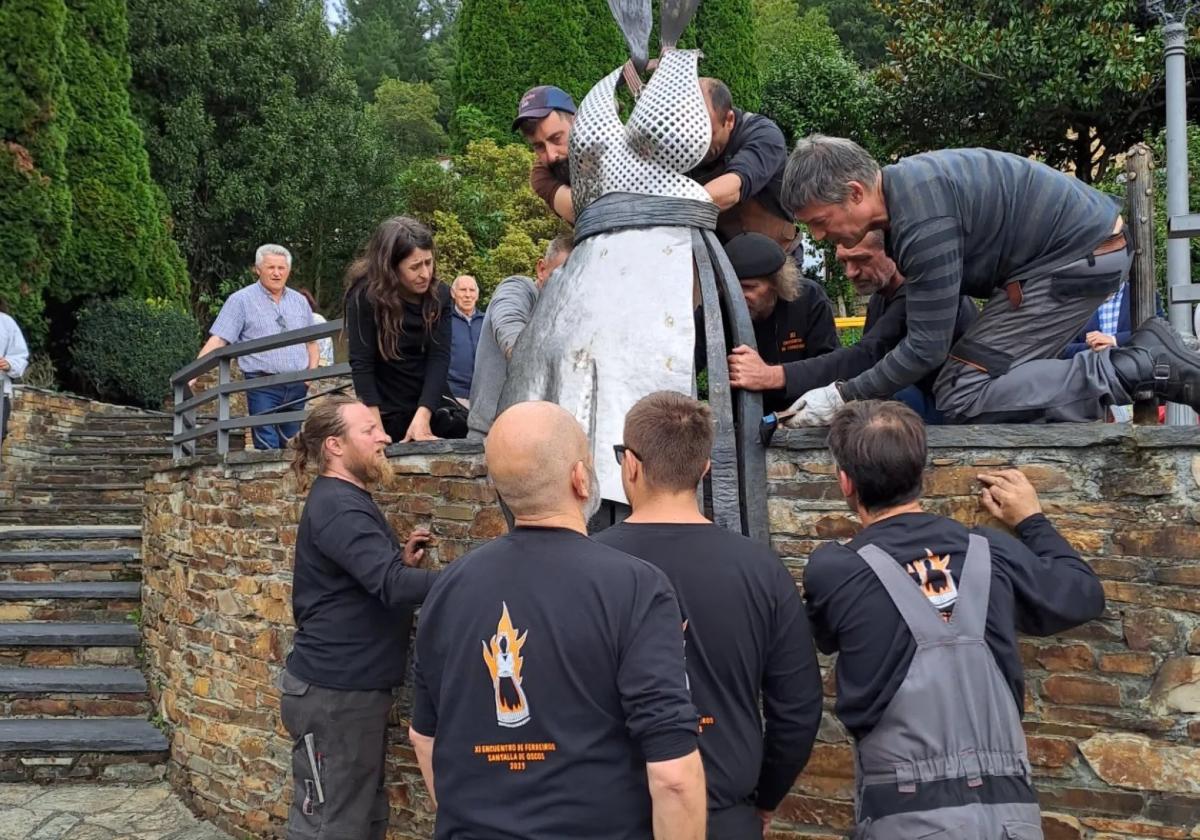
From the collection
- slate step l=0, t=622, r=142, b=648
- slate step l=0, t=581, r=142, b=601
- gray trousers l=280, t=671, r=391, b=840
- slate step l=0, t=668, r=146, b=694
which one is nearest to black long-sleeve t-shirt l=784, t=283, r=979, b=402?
gray trousers l=280, t=671, r=391, b=840

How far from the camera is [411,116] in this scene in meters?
29.4

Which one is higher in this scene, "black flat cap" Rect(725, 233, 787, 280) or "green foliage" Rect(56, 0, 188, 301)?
"green foliage" Rect(56, 0, 188, 301)

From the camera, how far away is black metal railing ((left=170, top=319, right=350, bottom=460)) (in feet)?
17.7

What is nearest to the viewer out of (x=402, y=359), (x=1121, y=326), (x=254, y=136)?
(x=1121, y=326)

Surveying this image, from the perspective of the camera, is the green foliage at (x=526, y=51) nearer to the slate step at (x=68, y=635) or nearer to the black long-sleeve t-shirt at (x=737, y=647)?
the slate step at (x=68, y=635)

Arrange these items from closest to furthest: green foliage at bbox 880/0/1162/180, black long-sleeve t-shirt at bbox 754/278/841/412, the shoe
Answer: the shoe
black long-sleeve t-shirt at bbox 754/278/841/412
green foliage at bbox 880/0/1162/180

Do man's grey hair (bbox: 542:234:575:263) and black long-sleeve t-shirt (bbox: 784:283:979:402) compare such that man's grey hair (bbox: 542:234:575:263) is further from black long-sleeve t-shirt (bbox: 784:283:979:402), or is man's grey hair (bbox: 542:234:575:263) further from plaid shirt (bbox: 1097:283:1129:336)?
plaid shirt (bbox: 1097:283:1129:336)

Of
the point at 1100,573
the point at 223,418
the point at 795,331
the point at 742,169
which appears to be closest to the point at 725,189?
the point at 742,169

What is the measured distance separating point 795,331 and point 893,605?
156cm

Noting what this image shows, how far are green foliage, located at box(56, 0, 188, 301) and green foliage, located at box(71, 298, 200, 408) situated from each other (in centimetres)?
39

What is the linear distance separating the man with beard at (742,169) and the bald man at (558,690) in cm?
129

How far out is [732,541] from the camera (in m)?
2.40

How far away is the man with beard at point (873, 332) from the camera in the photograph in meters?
3.29

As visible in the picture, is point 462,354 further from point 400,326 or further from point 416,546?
point 416,546
